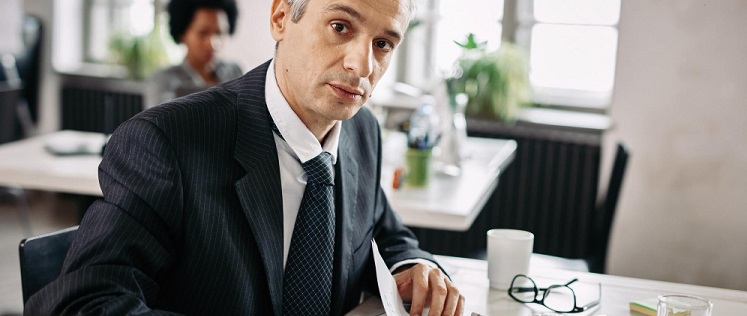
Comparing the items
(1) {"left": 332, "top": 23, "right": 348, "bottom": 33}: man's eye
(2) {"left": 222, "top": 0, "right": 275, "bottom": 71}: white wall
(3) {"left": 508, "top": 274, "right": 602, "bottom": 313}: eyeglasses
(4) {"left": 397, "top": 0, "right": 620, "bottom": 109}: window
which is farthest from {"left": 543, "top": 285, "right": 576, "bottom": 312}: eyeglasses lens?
(2) {"left": 222, "top": 0, "right": 275, "bottom": 71}: white wall

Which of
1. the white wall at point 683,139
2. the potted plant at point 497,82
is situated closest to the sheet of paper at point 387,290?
the white wall at point 683,139

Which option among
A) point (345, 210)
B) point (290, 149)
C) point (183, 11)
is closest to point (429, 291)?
point (345, 210)

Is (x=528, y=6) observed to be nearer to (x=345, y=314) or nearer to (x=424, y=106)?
(x=424, y=106)

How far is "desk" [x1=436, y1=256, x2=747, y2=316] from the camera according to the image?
1.71 meters

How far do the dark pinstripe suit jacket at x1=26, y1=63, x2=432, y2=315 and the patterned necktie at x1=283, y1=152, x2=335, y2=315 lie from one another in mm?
41

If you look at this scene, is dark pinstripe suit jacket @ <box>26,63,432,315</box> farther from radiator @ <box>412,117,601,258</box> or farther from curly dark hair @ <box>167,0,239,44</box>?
radiator @ <box>412,117,601,258</box>

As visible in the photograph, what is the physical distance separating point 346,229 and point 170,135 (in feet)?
1.41

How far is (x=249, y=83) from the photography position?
1.62 meters

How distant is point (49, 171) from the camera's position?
3191mm

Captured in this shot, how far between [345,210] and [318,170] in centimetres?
14

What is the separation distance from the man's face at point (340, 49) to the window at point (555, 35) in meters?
3.47

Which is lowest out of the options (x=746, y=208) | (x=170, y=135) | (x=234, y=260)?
(x=746, y=208)

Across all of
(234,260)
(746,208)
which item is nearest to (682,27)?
(746,208)

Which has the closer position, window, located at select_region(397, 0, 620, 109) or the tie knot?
the tie knot
